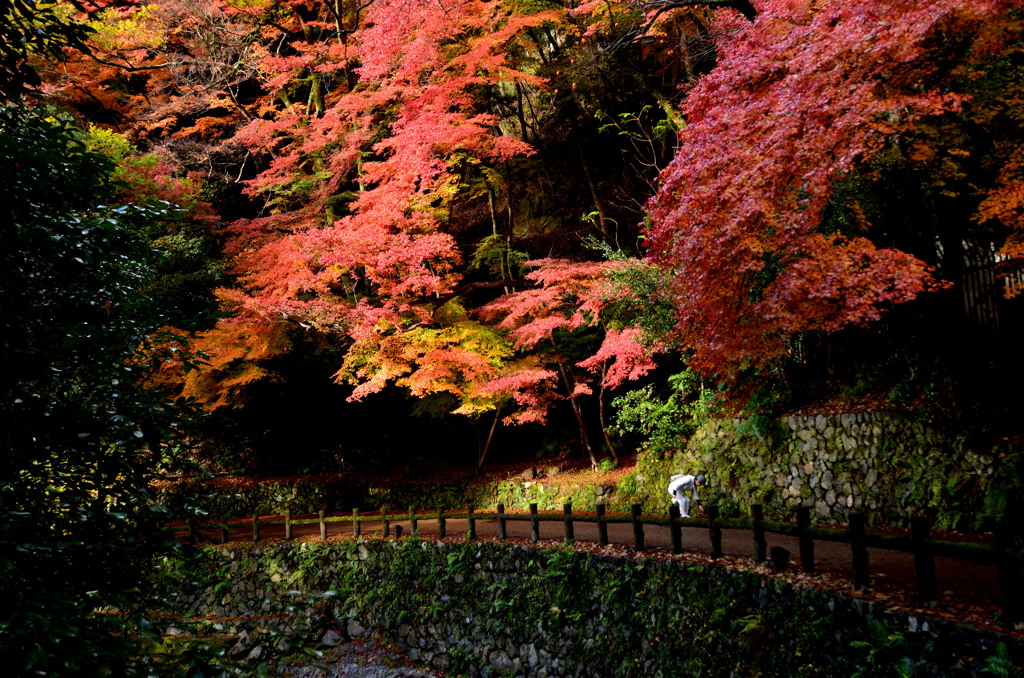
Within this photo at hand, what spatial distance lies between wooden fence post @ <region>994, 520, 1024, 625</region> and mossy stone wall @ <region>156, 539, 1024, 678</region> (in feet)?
0.98

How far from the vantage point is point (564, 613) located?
8148 mm

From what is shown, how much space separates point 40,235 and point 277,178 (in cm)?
1435

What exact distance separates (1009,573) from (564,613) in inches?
214

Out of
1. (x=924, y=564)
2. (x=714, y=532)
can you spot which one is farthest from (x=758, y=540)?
(x=924, y=564)

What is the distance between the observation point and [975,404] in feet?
25.0

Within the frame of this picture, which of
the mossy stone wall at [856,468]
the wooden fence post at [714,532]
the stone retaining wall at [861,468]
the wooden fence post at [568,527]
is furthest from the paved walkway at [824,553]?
the stone retaining wall at [861,468]

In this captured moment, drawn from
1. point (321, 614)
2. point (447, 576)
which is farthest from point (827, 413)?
point (321, 614)

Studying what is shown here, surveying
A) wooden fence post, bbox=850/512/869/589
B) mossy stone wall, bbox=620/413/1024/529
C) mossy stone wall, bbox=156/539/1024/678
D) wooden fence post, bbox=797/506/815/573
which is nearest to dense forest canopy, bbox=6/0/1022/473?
mossy stone wall, bbox=620/413/1024/529

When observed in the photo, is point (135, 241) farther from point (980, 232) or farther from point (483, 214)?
point (483, 214)

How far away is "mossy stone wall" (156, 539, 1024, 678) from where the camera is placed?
4641 millimetres

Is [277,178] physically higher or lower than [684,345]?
higher

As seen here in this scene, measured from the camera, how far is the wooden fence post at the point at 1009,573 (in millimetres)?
4199

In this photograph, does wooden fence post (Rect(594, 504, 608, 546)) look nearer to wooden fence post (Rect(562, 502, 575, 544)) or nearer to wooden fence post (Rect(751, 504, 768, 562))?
wooden fence post (Rect(562, 502, 575, 544))

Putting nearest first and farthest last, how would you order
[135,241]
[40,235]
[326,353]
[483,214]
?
[40,235]
[135,241]
[326,353]
[483,214]
